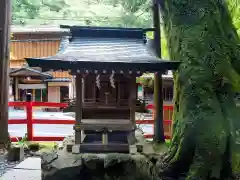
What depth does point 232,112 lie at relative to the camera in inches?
178

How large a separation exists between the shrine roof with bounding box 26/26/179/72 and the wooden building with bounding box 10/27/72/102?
331 inches

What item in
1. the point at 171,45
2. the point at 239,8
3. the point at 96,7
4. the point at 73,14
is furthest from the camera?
the point at 73,14

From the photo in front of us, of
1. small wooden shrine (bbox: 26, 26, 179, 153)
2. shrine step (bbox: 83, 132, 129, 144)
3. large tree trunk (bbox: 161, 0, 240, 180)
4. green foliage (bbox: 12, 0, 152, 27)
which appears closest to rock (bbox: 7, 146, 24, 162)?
shrine step (bbox: 83, 132, 129, 144)

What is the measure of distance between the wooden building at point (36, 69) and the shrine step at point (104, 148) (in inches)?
349

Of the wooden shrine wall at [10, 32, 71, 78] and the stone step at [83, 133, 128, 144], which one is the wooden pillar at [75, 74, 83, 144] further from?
the wooden shrine wall at [10, 32, 71, 78]

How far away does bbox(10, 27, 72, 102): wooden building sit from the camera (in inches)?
541

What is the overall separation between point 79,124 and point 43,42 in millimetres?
10010

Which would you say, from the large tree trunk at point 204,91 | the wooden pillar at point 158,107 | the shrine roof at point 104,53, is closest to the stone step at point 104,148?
the large tree trunk at point 204,91

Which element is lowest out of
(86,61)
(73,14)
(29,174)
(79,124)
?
(29,174)

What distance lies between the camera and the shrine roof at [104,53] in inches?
166

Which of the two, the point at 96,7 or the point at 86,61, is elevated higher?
the point at 96,7

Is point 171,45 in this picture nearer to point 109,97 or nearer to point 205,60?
point 205,60

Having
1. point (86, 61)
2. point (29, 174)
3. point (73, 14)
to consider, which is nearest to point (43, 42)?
point (73, 14)

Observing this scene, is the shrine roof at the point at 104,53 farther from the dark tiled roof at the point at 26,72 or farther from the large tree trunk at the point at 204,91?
the dark tiled roof at the point at 26,72
